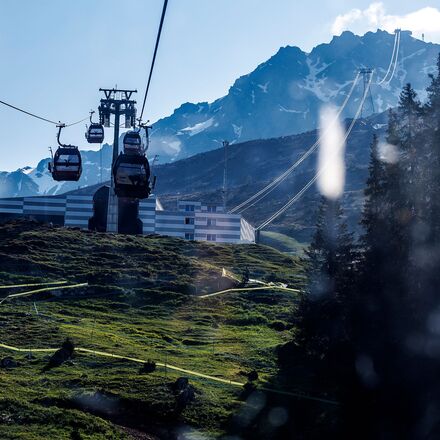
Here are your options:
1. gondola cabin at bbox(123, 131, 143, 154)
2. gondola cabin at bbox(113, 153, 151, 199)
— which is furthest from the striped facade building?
gondola cabin at bbox(113, 153, 151, 199)

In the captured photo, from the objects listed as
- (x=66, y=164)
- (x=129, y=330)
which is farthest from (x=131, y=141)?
(x=129, y=330)

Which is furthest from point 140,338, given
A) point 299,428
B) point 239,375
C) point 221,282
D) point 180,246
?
point 180,246

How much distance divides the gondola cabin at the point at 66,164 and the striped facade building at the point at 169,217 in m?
106

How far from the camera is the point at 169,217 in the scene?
153500mm

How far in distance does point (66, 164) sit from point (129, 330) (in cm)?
1462

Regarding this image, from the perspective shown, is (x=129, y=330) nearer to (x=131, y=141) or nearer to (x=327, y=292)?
(x=131, y=141)

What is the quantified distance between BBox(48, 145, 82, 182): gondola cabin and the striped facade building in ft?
347

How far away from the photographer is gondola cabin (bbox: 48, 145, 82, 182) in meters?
43.3

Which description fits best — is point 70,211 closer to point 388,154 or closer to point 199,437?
point 388,154

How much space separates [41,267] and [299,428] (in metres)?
47.1

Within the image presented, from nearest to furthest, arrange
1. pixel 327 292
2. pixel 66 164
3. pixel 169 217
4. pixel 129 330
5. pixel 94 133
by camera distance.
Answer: pixel 66 164, pixel 327 292, pixel 129 330, pixel 94 133, pixel 169 217

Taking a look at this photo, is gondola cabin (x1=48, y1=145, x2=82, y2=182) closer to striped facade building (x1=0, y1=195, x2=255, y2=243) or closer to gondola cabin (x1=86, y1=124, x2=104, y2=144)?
gondola cabin (x1=86, y1=124, x2=104, y2=144)

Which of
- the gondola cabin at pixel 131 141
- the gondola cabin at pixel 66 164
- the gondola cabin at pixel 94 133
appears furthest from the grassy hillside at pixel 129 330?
Result: the gondola cabin at pixel 94 133

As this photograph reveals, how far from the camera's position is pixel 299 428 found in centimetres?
3200
